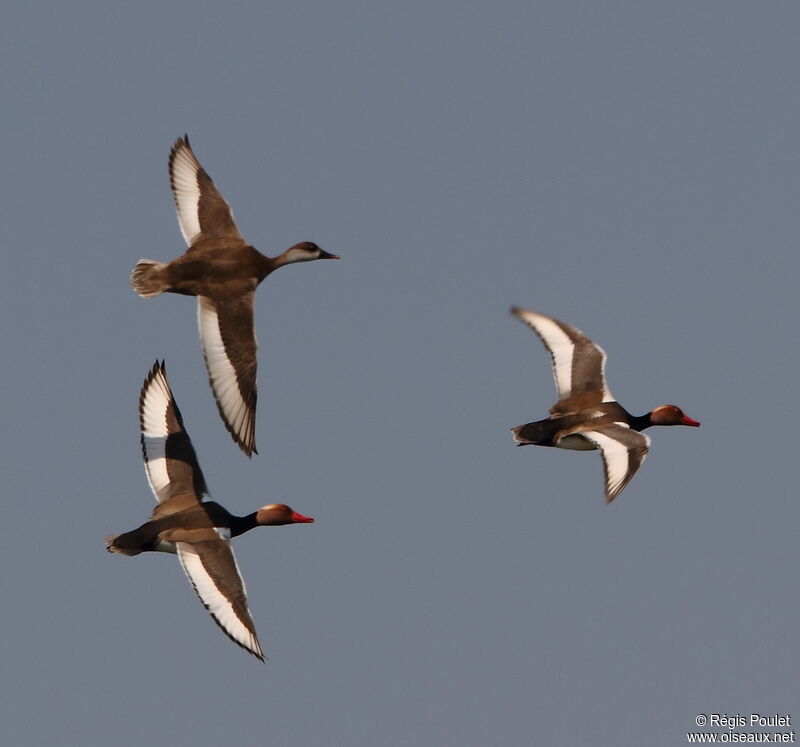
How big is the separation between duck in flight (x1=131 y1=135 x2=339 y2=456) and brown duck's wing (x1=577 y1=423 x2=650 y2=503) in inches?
181

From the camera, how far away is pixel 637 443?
79.9 ft

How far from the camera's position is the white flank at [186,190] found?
25500mm

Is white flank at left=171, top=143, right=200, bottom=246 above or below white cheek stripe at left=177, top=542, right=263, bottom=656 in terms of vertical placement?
above

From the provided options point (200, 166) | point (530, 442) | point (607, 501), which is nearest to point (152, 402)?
point (200, 166)

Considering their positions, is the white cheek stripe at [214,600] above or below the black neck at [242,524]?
below

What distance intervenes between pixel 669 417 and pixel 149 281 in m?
8.12

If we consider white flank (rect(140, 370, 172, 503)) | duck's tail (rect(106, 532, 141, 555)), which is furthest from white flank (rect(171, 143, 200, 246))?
duck's tail (rect(106, 532, 141, 555))

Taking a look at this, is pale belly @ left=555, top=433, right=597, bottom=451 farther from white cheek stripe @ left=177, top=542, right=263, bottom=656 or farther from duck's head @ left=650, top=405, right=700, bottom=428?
white cheek stripe @ left=177, top=542, right=263, bottom=656

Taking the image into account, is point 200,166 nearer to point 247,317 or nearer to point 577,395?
point 247,317

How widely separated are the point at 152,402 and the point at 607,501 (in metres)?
6.97

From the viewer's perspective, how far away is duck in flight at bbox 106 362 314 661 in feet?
73.7

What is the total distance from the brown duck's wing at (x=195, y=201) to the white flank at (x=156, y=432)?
2217 millimetres

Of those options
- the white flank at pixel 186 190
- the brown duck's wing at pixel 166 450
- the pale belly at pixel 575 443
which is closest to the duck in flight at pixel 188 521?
the brown duck's wing at pixel 166 450

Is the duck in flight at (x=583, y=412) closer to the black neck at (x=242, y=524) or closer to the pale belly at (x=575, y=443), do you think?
the pale belly at (x=575, y=443)
